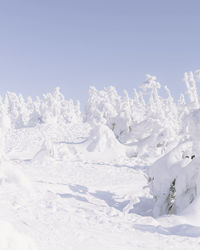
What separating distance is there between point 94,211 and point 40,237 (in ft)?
8.97

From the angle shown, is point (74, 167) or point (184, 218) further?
point (74, 167)

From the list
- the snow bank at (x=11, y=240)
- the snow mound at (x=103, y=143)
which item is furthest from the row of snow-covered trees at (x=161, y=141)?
the snow bank at (x=11, y=240)

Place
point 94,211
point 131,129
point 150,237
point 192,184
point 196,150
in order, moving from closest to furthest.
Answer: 1. point 150,237
2. point 94,211
3. point 192,184
4. point 196,150
5. point 131,129

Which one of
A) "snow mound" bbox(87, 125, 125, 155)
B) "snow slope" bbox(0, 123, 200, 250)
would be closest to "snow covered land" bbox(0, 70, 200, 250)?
"snow slope" bbox(0, 123, 200, 250)

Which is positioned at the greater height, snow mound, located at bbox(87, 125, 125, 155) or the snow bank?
snow mound, located at bbox(87, 125, 125, 155)

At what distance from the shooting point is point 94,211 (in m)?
8.09

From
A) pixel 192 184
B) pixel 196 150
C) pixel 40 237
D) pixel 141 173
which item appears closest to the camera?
pixel 40 237

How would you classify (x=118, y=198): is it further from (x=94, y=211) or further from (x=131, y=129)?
(x=131, y=129)

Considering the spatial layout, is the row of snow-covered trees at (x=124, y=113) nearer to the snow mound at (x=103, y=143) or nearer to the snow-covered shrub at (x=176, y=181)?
the snow mound at (x=103, y=143)

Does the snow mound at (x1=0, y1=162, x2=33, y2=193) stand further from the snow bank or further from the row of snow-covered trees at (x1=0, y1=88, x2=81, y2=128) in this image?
the row of snow-covered trees at (x1=0, y1=88, x2=81, y2=128)

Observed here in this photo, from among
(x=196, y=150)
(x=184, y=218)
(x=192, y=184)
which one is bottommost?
(x=184, y=218)

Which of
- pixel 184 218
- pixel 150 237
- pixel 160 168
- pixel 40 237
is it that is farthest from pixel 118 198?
pixel 40 237

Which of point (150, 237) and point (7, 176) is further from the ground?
point (7, 176)

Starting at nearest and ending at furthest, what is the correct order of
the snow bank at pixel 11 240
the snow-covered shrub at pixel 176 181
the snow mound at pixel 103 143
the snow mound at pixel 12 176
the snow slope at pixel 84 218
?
the snow bank at pixel 11 240
the snow slope at pixel 84 218
the snow-covered shrub at pixel 176 181
the snow mound at pixel 12 176
the snow mound at pixel 103 143
